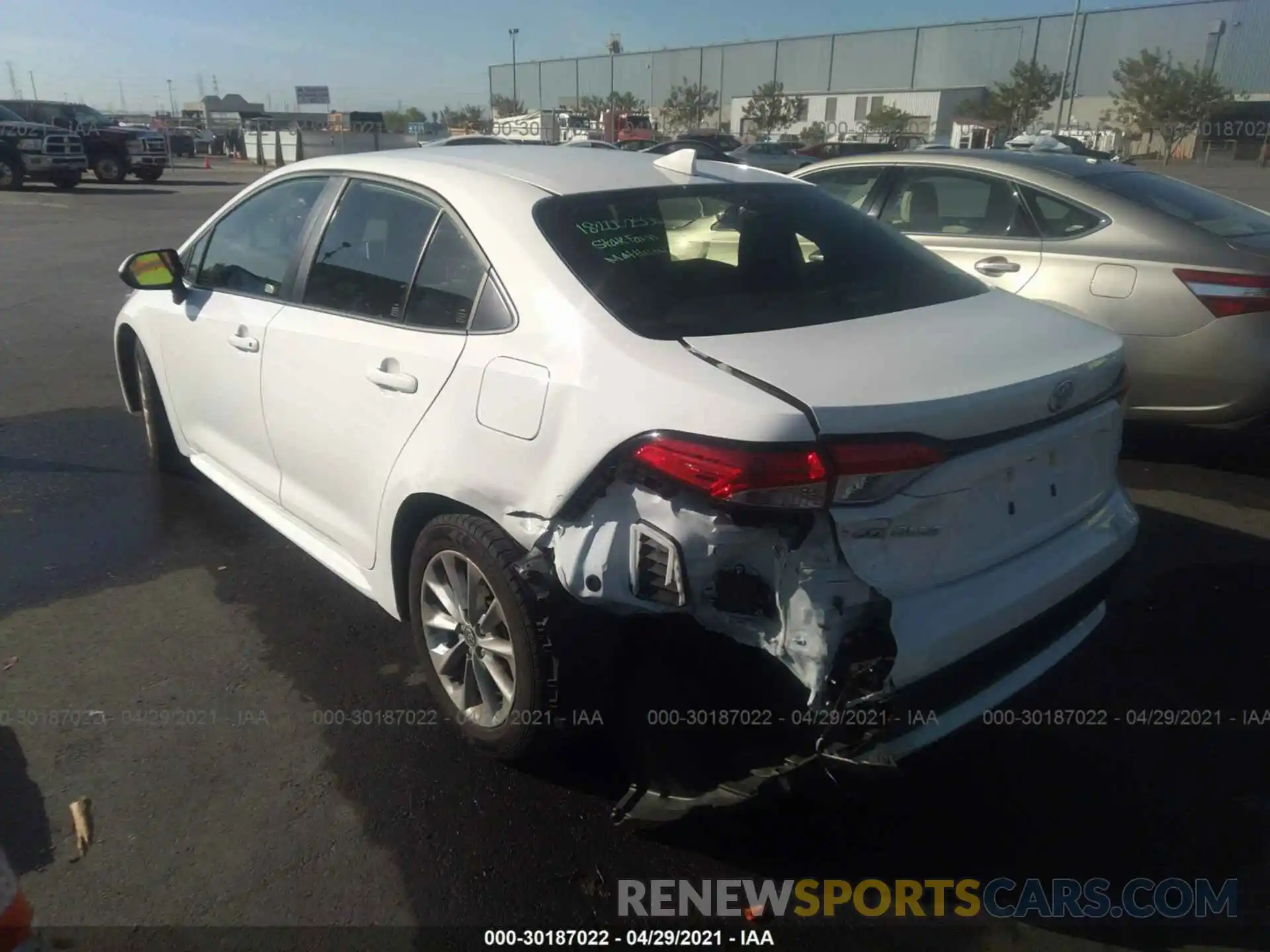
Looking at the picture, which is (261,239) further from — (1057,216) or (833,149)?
(833,149)

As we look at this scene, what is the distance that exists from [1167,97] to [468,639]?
57.1 metres

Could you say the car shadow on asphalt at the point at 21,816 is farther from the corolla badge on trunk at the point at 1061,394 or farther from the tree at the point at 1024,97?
the tree at the point at 1024,97

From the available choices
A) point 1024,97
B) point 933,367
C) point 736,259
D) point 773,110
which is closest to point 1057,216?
point 736,259

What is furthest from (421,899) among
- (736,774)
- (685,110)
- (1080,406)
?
(685,110)

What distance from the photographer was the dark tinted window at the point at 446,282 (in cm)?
287

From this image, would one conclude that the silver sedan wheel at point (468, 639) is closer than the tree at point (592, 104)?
Yes

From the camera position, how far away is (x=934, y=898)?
97.5 inches

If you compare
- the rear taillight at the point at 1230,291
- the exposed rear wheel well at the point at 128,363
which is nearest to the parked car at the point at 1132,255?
the rear taillight at the point at 1230,291

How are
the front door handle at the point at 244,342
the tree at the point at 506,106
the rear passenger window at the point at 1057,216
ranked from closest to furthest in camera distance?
the front door handle at the point at 244,342 < the rear passenger window at the point at 1057,216 < the tree at the point at 506,106

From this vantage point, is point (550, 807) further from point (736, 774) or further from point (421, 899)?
point (736, 774)

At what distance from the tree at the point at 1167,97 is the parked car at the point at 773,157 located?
25214 mm

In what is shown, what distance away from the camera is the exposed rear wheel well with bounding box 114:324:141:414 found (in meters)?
4.98

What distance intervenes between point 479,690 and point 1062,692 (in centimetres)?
194

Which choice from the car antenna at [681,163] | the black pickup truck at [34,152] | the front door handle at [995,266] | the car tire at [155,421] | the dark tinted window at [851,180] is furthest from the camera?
the black pickup truck at [34,152]
